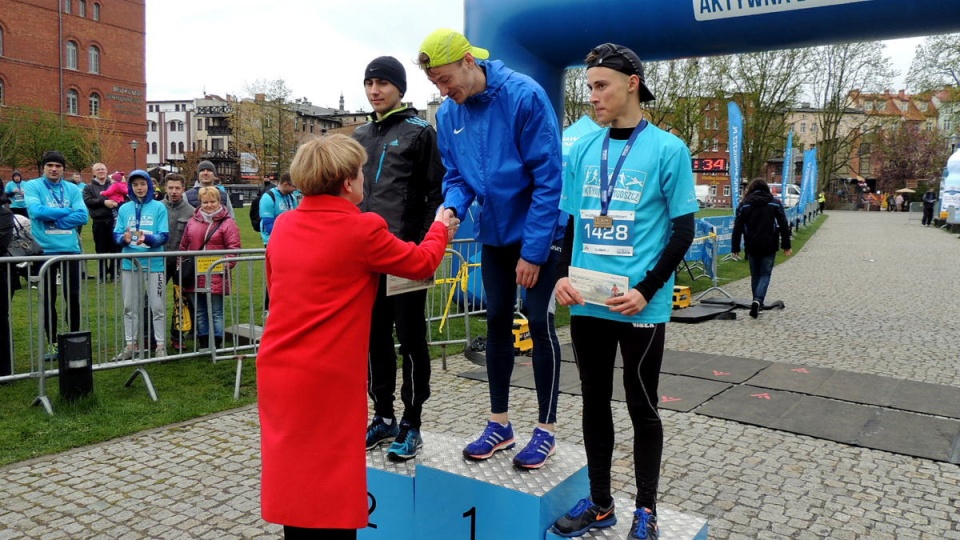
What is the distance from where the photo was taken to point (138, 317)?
6.41m

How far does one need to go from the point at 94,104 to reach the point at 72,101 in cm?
174

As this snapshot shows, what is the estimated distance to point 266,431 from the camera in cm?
236

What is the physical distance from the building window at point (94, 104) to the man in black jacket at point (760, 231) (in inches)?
2260

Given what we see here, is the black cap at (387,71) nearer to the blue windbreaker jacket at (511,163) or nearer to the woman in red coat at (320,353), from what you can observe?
the blue windbreaker jacket at (511,163)

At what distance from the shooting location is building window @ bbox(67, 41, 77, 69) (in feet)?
177

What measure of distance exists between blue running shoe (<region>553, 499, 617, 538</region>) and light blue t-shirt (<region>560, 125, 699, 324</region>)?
30.7 inches

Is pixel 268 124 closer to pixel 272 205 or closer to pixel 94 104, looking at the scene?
pixel 94 104

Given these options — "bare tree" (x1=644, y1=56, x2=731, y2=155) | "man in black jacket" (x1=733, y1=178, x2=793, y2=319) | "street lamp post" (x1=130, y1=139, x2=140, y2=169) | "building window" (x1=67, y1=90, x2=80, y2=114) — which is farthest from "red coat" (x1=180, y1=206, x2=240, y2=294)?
"building window" (x1=67, y1=90, x2=80, y2=114)

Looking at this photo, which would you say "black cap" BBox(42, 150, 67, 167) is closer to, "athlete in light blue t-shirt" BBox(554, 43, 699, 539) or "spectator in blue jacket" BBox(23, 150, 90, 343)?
"spectator in blue jacket" BBox(23, 150, 90, 343)

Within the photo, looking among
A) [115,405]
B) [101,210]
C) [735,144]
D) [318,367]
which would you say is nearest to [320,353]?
[318,367]

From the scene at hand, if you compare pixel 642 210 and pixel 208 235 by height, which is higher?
pixel 642 210

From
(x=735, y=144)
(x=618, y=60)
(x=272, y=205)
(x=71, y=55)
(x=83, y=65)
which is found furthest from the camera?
(x=83, y=65)

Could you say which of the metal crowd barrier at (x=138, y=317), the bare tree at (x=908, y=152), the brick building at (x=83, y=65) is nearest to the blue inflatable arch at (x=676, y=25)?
the metal crowd barrier at (x=138, y=317)

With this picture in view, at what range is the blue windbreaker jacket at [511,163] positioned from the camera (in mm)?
2992
